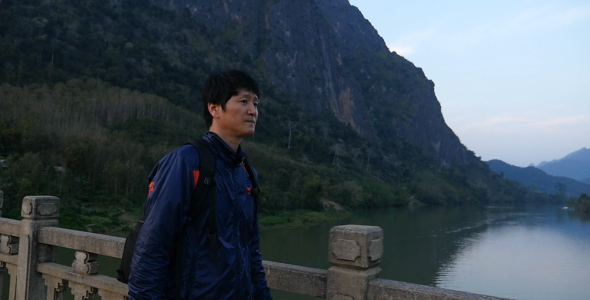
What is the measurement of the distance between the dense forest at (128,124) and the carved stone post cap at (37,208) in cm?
1795

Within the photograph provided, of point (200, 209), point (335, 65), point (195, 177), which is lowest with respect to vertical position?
point (200, 209)

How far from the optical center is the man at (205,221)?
1490 millimetres

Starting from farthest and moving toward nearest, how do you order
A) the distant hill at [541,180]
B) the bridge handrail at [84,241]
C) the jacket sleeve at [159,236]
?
the distant hill at [541,180] < the bridge handrail at [84,241] < the jacket sleeve at [159,236]

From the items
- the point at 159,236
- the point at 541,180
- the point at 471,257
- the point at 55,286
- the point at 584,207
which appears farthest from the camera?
the point at 541,180

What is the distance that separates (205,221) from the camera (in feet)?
5.12

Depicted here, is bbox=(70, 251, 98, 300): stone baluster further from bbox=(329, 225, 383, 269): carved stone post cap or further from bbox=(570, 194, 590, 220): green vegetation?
bbox=(570, 194, 590, 220): green vegetation

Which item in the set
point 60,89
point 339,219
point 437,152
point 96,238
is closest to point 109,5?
point 60,89

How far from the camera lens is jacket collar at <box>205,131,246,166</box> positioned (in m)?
1.70

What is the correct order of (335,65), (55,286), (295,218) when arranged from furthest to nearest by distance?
(335,65), (295,218), (55,286)

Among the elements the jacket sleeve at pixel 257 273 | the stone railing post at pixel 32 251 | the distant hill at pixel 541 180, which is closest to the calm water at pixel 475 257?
the stone railing post at pixel 32 251

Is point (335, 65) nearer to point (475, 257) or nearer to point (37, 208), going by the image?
point (475, 257)

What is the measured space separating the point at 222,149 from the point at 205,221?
0.29m

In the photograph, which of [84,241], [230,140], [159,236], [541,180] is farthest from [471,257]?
[541,180]

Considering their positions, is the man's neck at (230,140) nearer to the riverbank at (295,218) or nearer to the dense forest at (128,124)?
the dense forest at (128,124)
